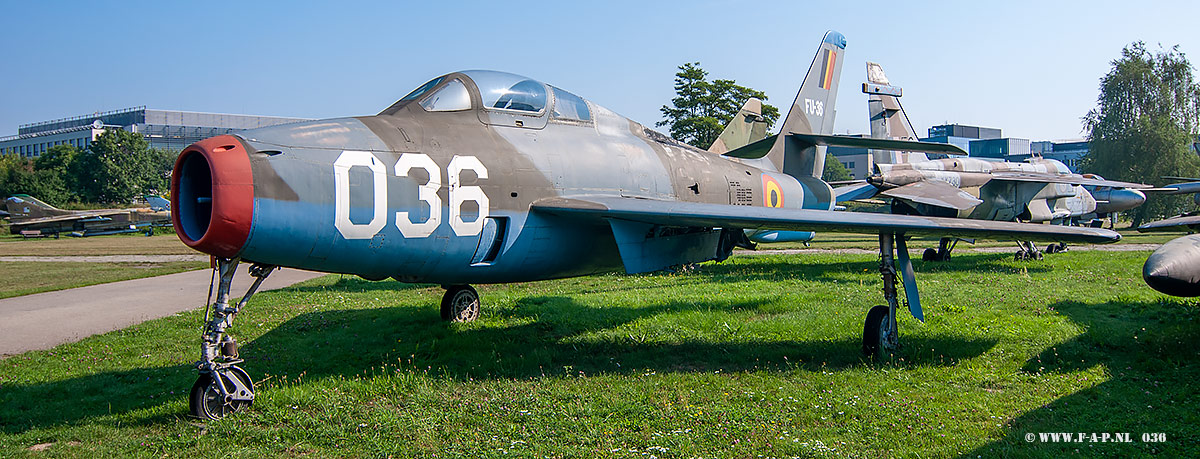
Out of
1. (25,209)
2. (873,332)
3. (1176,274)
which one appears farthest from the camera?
(25,209)

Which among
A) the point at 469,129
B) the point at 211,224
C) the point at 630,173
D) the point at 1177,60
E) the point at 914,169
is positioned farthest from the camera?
the point at 1177,60

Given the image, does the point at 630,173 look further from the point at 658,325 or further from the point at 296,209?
the point at 296,209

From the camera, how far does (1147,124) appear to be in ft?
140

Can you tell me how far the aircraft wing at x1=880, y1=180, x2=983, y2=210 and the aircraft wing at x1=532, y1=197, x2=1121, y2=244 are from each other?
1036 centimetres

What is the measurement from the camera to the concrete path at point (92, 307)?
370 inches

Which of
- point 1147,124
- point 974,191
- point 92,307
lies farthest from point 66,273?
point 1147,124

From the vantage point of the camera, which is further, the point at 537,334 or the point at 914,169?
the point at 914,169

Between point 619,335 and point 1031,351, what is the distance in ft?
14.4

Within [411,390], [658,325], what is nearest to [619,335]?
[658,325]

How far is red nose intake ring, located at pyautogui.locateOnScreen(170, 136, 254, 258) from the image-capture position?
4730 millimetres

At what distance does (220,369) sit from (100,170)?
3100 inches

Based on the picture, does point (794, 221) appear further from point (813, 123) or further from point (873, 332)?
point (813, 123)

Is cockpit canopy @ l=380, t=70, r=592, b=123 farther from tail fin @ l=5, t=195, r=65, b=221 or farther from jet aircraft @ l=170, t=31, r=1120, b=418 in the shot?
tail fin @ l=5, t=195, r=65, b=221

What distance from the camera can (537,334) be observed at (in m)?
8.66
